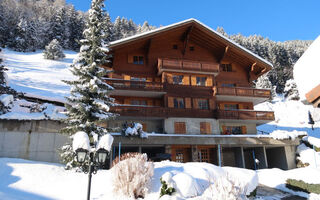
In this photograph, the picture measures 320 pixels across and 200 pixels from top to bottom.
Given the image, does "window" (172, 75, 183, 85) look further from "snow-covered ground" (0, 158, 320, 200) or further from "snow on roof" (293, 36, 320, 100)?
"snow on roof" (293, 36, 320, 100)

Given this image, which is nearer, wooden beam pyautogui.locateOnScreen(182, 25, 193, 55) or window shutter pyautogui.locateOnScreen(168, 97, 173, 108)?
window shutter pyautogui.locateOnScreen(168, 97, 173, 108)

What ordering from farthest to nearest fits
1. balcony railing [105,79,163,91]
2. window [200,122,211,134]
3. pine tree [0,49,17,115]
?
window [200,122,211,134]
balcony railing [105,79,163,91]
pine tree [0,49,17,115]

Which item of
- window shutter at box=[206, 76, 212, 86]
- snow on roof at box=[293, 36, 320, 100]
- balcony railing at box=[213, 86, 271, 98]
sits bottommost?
snow on roof at box=[293, 36, 320, 100]

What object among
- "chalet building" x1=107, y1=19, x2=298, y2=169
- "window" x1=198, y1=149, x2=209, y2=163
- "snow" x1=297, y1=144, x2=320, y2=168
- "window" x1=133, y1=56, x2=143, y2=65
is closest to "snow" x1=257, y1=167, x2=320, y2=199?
"snow" x1=297, y1=144, x2=320, y2=168

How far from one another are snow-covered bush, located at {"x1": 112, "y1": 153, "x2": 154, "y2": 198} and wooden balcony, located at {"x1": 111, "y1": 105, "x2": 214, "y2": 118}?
13820 mm

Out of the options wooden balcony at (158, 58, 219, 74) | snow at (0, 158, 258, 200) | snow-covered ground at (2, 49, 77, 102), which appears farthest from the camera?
snow-covered ground at (2, 49, 77, 102)

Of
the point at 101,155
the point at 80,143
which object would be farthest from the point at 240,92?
the point at 80,143

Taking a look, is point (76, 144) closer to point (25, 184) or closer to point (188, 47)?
point (25, 184)

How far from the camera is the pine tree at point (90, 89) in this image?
1695cm

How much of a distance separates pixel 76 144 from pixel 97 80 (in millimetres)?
9326

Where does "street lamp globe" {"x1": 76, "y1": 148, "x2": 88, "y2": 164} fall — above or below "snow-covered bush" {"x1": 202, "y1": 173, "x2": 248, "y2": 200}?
above

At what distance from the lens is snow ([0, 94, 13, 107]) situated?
19344 millimetres

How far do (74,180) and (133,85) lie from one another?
1447cm

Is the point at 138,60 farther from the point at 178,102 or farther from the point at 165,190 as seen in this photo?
the point at 165,190
